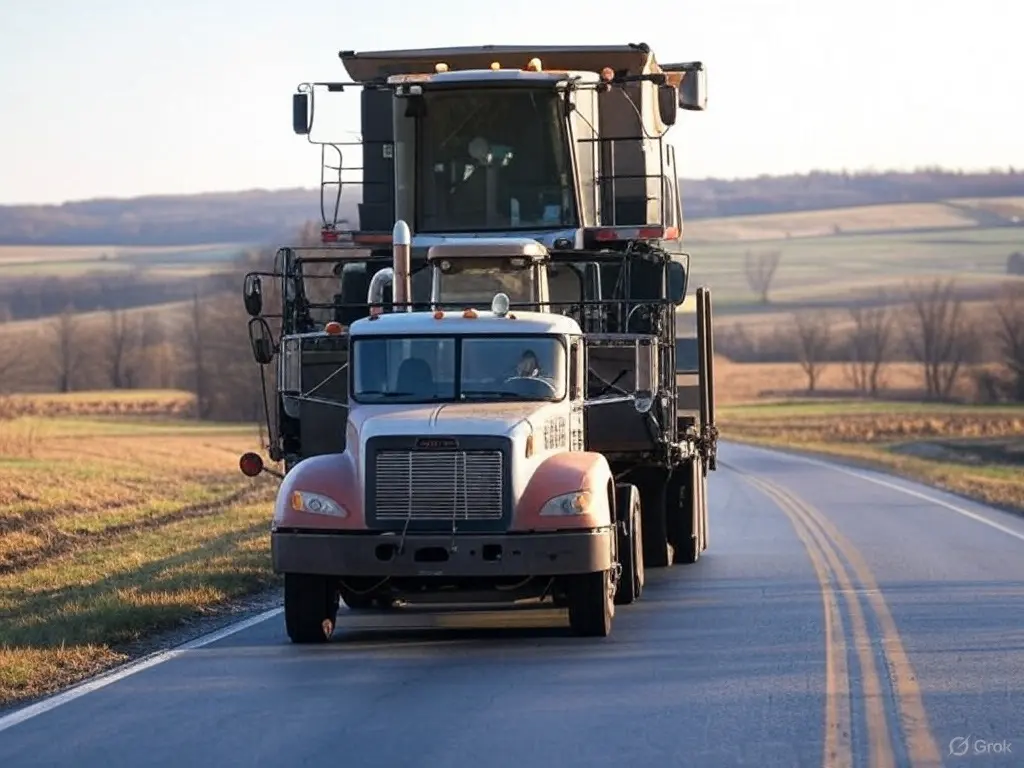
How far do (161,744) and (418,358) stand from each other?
17.6 feet

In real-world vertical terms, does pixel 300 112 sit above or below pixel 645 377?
above

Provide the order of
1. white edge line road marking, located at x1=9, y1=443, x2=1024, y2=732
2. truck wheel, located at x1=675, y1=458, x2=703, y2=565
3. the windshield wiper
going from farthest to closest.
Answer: truck wheel, located at x1=675, y1=458, x2=703, y2=565, the windshield wiper, white edge line road marking, located at x1=9, y1=443, x2=1024, y2=732

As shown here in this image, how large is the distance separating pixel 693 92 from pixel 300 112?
4265 mm

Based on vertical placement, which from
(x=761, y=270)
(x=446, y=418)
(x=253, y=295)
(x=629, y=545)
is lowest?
(x=629, y=545)

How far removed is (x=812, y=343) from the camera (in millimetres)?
121875

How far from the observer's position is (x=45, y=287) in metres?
154

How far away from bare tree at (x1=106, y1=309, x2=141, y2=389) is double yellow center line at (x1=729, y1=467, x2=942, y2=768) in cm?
10695

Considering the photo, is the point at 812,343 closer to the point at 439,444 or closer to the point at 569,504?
the point at 569,504

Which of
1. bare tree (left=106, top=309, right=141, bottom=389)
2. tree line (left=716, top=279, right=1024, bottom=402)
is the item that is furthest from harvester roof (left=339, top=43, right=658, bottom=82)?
bare tree (left=106, top=309, right=141, bottom=389)

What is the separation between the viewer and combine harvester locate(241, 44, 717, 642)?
13.5m

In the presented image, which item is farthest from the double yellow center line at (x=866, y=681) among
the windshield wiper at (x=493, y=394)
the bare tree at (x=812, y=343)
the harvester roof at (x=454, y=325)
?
the bare tree at (x=812, y=343)

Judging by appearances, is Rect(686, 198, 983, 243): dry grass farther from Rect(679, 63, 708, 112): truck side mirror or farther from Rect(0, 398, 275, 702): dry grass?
Rect(679, 63, 708, 112): truck side mirror

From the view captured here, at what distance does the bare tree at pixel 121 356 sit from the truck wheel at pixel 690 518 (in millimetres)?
106880

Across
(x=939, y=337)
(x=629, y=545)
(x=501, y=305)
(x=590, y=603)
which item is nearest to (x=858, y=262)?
(x=939, y=337)
